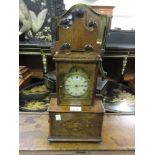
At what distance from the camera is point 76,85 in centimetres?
102

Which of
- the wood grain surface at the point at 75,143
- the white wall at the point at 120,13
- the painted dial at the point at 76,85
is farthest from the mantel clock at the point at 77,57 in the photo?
the white wall at the point at 120,13

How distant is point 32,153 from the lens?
1.00 metres

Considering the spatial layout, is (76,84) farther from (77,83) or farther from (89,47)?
(89,47)

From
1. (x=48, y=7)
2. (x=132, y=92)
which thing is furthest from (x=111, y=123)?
(x=48, y=7)

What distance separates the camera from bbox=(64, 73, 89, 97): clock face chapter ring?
1009 millimetres

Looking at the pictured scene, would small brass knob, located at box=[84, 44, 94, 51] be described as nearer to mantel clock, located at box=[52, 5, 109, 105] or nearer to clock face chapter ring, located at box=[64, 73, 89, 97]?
mantel clock, located at box=[52, 5, 109, 105]

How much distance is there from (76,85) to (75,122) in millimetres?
175

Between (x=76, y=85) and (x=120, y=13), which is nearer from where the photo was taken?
(x=76, y=85)

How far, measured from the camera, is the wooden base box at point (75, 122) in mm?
1019

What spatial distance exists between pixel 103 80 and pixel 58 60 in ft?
2.91

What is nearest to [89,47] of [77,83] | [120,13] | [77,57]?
[77,57]

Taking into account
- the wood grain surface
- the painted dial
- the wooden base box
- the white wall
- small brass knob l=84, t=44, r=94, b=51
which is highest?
Result: the white wall

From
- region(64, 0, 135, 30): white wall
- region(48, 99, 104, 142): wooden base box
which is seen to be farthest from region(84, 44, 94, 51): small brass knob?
region(64, 0, 135, 30): white wall

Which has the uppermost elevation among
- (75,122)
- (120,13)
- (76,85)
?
(120,13)
